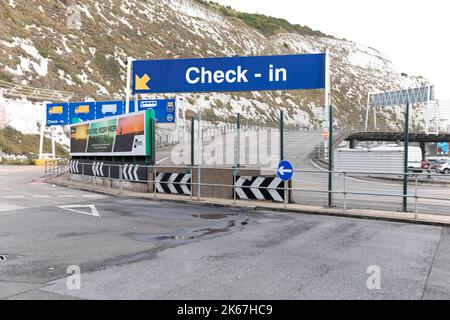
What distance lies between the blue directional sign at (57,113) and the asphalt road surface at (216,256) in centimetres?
3126

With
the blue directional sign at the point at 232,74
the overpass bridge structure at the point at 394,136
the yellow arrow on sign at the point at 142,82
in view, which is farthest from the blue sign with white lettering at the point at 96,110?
the overpass bridge structure at the point at 394,136

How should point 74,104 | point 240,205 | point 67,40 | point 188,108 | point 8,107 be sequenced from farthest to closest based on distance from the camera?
1. point 188,108
2. point 67,40
3. point 8,107
4. point 74,104
5. point 240,205

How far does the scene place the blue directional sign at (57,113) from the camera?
41344 millimetres

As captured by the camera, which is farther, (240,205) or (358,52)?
(358,52)

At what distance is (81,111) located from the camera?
41.1 metres

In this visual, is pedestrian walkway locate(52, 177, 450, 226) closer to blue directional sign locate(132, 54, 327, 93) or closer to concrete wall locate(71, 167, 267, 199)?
concrete wall locate(71, 167, 267, 199)

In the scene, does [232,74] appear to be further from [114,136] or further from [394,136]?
[394,136]

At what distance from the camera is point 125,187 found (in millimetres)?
18859

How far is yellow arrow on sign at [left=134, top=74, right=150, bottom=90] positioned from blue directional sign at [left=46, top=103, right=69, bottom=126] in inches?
1027

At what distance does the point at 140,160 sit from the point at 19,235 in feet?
30.6

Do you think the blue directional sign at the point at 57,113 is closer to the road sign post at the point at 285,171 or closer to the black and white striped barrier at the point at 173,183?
the black and white striped barrier at the point at 173,183
